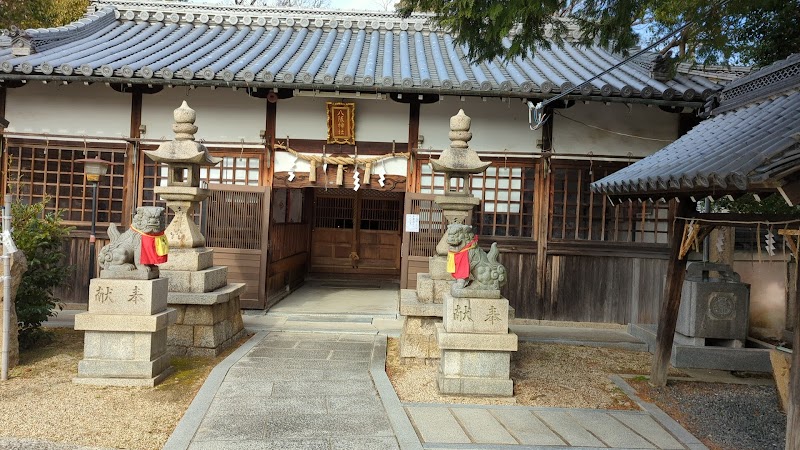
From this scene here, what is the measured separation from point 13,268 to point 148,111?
494 centimetres

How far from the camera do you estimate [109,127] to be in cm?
1056

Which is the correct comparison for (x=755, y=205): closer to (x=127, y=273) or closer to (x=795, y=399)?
(x=795, y=399)

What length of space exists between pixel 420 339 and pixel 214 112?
20.5 feet

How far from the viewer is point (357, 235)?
1642 cm

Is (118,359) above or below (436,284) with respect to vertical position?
below

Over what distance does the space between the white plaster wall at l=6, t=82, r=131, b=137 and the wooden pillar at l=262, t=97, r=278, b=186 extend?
2694 mm

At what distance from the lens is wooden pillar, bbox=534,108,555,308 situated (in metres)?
10.5

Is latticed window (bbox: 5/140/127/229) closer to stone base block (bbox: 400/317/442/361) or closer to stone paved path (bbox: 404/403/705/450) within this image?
stone base block (bbox: 400/317/442/361)

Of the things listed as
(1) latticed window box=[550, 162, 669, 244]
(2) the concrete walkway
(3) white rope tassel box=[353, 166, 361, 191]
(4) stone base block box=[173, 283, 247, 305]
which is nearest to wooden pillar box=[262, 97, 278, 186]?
(3) white rope tassel box=[353, 166, 361, 191]

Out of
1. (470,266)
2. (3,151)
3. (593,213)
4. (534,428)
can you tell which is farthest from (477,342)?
(3,151)

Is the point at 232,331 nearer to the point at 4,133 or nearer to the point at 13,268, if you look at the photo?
the point at 13,268

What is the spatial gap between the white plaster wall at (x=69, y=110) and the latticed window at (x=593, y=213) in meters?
8.52

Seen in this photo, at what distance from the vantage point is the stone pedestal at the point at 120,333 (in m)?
6.19

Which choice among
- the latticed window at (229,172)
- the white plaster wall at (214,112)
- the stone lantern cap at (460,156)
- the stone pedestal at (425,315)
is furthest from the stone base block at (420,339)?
the white plaster wall at (214,112)
